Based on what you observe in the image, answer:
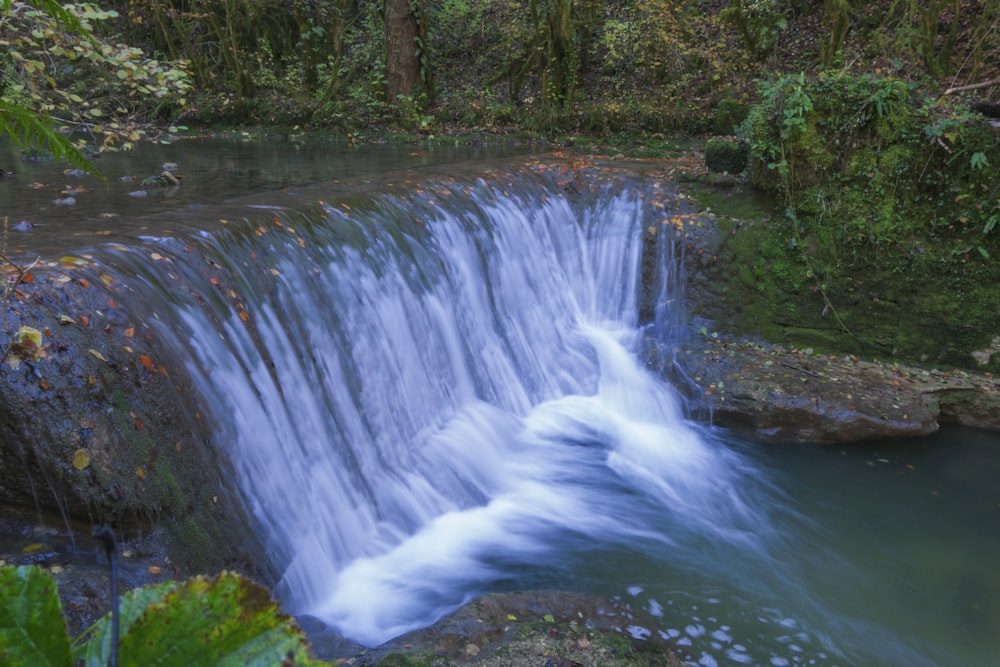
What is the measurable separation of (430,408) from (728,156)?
17.7 ft

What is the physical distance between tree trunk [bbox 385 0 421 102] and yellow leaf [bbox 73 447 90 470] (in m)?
14.0

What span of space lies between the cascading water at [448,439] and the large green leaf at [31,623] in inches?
149

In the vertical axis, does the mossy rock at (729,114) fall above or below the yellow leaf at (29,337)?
above

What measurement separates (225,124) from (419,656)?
1574 centimetres

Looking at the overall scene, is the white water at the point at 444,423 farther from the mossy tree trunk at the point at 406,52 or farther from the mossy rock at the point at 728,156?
the mossy tree trunk at the point at 406,52

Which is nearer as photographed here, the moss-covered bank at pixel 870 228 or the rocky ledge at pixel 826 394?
the rocky ledge at pixel 826 394

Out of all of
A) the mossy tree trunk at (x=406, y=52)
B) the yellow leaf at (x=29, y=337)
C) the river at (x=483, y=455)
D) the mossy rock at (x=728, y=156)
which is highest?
the mossy tree trunk at (x=406, y=52)

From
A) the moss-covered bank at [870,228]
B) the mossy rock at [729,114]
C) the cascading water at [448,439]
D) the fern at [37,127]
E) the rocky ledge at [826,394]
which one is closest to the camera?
the fern at [37,127]

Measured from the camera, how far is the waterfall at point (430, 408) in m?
4.57

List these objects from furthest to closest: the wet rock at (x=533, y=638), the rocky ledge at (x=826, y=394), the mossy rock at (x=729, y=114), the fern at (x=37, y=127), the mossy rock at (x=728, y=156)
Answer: the mossy rock at (x=729, y=114) < the mossy rock at (x=728, y=156) < the rocky ledge at (x=826, y=394) < the wet rock at (x=533, y=638) < the fern at (x=37, y=127)

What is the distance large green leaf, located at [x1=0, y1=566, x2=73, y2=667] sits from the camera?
0.53m

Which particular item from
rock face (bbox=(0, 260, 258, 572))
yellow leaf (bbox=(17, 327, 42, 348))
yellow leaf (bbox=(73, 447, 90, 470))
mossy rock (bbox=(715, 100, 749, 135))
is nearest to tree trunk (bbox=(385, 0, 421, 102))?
mossy rock (bbox=(715, 100, 749, 135))

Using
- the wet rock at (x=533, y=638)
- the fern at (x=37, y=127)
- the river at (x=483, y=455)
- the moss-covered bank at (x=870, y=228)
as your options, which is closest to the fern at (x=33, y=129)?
the fern at (x=37, y=127)

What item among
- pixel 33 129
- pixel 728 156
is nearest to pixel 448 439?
pixel 33 129
